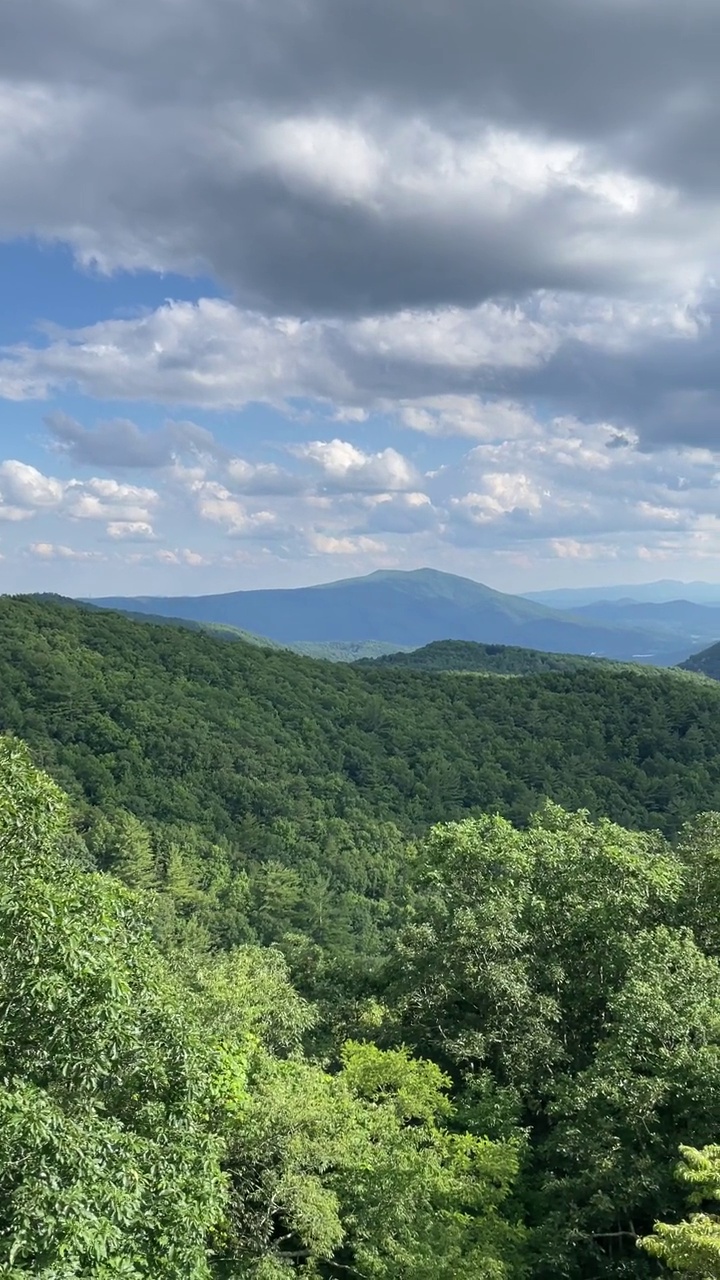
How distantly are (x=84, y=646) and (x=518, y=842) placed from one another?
98.5m

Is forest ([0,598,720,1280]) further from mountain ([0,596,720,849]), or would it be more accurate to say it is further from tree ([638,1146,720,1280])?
mountain ([0,596,720,849])

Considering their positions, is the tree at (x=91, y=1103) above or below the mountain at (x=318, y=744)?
above

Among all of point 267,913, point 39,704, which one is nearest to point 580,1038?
point 267,913

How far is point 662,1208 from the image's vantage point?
38.5 ft

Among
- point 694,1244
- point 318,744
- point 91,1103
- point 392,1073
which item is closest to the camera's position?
point 91,1103

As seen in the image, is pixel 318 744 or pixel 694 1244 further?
pixel 318 744

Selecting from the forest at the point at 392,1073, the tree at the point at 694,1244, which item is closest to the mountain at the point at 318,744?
the forest at the point at 392,1073

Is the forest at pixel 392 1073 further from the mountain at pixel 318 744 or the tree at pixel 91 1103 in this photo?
the mountain at pixel 318 744

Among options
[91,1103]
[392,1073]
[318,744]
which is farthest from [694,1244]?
[318,744]

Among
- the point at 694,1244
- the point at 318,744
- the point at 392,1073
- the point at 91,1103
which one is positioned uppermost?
the point at 91,1103

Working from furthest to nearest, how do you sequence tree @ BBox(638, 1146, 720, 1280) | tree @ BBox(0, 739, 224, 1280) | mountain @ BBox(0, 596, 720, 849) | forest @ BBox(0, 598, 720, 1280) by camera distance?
mountain @ BBox(0, 596, 720, 849), tree @ BBox(638, 1146, 720, 1280), forest @ BBox(0, 598, 720, 1280), tree @ BBox(0, 739, 224, 1280)

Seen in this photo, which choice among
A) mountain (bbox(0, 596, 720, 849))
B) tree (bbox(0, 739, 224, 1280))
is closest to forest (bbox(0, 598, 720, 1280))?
tree (bbox(0, 739, 224, 1280))

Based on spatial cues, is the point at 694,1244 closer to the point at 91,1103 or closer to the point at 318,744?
the point at 91,1103

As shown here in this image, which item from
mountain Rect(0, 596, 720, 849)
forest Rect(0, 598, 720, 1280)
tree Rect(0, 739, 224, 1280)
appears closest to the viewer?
tree Rect(0, 739, 224, 1280)
